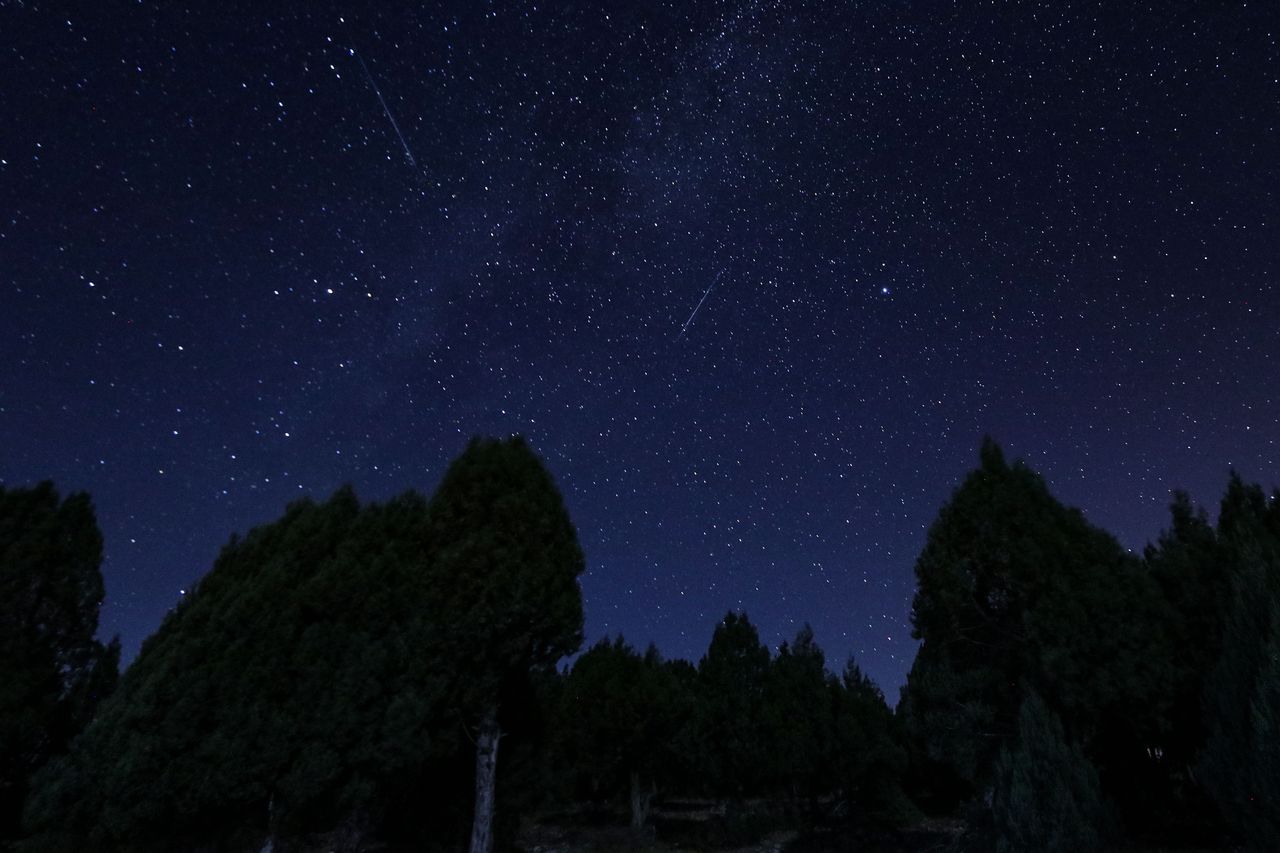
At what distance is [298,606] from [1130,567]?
65.4 feet

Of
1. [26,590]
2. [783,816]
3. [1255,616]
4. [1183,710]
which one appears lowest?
[783,816]

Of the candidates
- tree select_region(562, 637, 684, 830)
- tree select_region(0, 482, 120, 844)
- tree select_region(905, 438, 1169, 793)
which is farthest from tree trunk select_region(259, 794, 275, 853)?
tree select_region(562, 637, 684, 830)

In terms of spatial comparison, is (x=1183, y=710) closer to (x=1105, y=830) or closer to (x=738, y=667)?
(x=1105, y=830)

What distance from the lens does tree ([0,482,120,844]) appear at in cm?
1397

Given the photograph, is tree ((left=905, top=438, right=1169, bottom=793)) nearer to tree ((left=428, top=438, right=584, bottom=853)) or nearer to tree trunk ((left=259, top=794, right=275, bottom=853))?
tree ((left=428, top=438, right=584, bottom=853))

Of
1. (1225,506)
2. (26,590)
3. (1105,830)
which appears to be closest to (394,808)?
(26,590)

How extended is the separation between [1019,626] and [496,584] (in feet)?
44.0

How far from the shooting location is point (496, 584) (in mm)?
16016

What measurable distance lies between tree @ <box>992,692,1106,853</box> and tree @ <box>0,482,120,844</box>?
64.7 feet

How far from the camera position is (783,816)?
3134 centimetres

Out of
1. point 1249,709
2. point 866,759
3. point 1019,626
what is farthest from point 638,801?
point 1249,709

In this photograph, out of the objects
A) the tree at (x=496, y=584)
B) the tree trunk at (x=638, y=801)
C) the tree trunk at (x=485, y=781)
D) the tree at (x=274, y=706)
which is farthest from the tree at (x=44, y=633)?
the tree trunk at (x=638, y=801)

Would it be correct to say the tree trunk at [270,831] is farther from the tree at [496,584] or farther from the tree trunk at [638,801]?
the tree trunk at [638,801]

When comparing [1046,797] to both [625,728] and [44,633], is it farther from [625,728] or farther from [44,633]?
[44,633]
